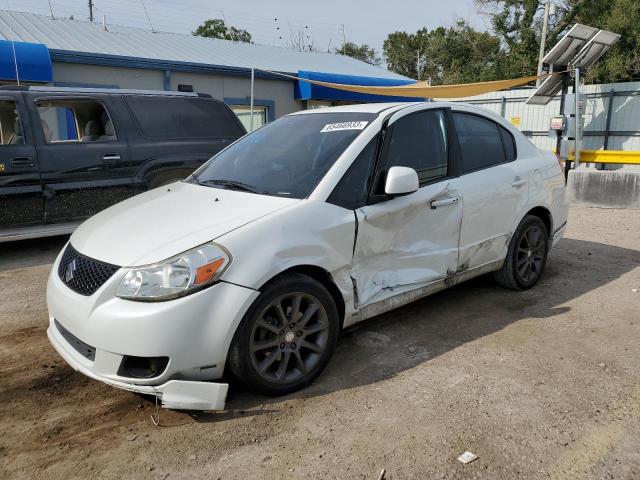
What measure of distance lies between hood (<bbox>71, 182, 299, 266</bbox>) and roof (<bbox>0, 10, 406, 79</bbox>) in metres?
10.3

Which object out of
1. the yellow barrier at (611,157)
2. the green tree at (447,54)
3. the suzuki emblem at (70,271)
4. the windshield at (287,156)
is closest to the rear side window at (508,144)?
the windshield at (287,156)

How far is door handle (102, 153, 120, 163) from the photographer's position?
636 centimetres

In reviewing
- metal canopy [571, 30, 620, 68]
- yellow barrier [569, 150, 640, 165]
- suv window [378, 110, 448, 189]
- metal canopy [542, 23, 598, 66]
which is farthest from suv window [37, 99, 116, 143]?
metal canopy [571, 30, 620, 68]

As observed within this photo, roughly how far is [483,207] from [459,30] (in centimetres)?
4482

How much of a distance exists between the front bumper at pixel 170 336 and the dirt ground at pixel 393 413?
0.79 feet

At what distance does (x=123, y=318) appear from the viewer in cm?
266

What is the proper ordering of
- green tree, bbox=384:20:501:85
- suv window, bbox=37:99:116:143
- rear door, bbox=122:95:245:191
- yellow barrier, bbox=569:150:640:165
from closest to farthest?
suv window, bbox=37:99:116:143 → rear door, bbox=122:95:245:191 → yellow barrier, bbox=569:150:640:165 → green tree, bbox=384:20:501:85

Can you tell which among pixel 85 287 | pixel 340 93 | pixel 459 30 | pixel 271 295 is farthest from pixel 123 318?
pixel 459 30

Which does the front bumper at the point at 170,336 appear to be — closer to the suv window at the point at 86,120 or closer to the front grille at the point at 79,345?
the front grille at the point at 79,345

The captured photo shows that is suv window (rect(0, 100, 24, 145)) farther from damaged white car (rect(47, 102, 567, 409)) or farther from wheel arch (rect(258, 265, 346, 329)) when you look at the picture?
wheel arch (rect(258, 265, 346, 329))

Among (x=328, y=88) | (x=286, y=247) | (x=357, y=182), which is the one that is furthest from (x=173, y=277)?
(x=328, y=88)

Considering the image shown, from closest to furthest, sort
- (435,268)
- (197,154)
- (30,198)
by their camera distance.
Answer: (435,268) → (30,198) → (197,154)

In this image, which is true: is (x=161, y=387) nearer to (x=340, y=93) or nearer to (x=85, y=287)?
(x=85, y=287)

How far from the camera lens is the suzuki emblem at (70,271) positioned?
3.01 m
